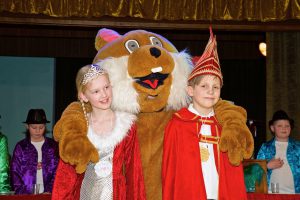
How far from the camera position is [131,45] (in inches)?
145

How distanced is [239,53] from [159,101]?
19.0 ft

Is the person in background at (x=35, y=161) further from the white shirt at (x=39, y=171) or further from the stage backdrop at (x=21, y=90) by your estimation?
the stage backdrop at (x=21, y=90)

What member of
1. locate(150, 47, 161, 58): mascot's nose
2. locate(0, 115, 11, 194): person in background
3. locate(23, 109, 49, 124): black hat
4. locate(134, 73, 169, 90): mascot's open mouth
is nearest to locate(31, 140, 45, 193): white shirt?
locate(23, 109, 49, 124): black hat

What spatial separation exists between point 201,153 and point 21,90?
19.6ft

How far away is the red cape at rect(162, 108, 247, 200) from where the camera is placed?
3096 mm

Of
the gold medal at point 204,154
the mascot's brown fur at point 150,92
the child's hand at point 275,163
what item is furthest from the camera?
the child's hand at point 275,163

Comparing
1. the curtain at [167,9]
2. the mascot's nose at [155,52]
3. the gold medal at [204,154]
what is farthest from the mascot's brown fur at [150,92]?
the curtain at [167,9]

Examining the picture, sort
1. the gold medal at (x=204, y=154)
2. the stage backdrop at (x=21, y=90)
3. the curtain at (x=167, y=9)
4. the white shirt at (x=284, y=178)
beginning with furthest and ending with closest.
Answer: the stage backdrop at (x=21, y=90)
the curtain at (x=167, y=9)
the white shirt at (x=284, y=178)
the gold medal at (x=204, y=154)

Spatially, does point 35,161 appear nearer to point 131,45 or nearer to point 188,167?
point 131,45

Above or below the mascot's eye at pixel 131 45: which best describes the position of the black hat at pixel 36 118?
below

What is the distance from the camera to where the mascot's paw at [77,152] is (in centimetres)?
304

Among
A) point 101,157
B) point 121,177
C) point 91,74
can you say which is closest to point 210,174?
point 121,177

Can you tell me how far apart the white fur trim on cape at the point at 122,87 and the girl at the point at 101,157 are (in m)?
0.18

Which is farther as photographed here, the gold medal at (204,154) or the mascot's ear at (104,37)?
the mascot's ear at (104,37)
